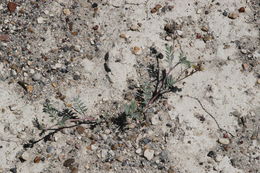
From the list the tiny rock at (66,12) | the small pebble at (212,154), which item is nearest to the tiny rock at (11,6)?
the tiny rock at (66,12)

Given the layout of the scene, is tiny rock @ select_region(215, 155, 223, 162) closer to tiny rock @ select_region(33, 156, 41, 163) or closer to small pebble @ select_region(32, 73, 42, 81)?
tiny rock @ select_region(33, 156, 41, 163)

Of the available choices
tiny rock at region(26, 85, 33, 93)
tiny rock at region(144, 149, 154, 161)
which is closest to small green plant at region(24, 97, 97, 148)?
tiny rock at region(26, 85, 33, 93)

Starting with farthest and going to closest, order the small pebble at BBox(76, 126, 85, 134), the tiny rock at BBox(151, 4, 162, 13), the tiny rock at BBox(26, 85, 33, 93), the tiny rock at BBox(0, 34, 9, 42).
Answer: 1. the tiny rock at BBox(151, 4, 162, 13)
2. the tiny rock at BBox(0, 34, 9, 42)
3. the tiny rock at BBox(26, 85, 33, 93)
4. the small pebble at BBox(76, 126, 85, 134)

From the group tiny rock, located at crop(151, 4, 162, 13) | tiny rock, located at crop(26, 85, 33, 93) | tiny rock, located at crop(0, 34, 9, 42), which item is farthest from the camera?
tiny rock, located at crop(151, 4, 162, 13)

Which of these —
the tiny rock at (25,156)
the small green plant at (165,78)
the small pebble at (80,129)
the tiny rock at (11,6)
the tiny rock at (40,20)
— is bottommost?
the tiny rock at (25,156)

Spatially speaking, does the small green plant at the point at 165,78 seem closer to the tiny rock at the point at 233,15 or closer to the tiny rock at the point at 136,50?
the tiny rock at the point at 136,50

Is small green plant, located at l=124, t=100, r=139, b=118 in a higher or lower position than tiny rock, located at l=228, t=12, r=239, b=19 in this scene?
lower

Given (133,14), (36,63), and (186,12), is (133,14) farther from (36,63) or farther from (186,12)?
(36,63)

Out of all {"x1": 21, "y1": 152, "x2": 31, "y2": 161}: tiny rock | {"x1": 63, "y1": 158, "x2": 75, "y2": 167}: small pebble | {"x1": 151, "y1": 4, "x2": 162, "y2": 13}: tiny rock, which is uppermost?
{"x1": 151, "y1": 4, "x2": 162, "y2": 13}: tiny rock

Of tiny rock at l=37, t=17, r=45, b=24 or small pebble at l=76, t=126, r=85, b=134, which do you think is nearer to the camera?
small pebble at l=76, t=126, r=85, b=134

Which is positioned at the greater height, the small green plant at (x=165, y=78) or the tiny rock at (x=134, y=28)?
the tiny rock at (x=134, y=28)

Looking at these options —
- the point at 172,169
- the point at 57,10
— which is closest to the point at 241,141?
the point at 172,169
